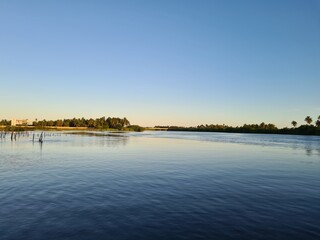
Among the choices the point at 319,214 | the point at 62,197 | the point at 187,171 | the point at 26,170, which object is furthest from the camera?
the point at 187,171

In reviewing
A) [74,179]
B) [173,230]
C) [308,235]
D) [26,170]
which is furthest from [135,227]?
[26,170]

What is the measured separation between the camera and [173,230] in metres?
13.2

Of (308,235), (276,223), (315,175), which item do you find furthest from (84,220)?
(315,175)

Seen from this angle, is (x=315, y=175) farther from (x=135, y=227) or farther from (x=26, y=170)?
(x=26, y=170)

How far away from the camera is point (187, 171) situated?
33.1m

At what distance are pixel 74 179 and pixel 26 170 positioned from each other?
8703 mm

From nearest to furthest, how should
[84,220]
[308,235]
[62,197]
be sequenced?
[308,235]
[84,220]
[62,197]

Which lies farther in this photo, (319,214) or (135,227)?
(319,214)

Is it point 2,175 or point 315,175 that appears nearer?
point 2,175

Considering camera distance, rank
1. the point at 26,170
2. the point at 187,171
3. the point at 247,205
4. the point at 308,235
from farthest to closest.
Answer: the point at 187,171
the point at 26,170
the point at 247,205
the point at 308,235

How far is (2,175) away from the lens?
27250 mm

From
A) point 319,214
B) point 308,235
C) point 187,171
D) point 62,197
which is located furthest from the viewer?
point 187,171

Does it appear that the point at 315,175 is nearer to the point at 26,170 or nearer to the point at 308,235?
the point at 308,235

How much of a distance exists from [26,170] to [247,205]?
85.3 feet
